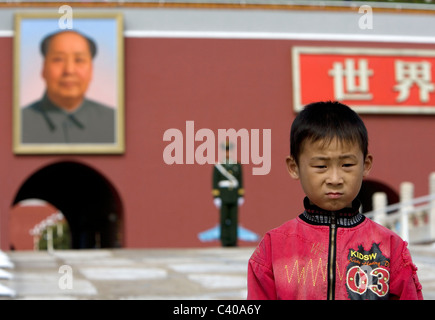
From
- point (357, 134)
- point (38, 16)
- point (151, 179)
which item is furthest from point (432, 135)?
point (357, 134)

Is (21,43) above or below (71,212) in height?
above

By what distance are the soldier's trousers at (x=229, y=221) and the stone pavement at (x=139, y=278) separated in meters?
2.46

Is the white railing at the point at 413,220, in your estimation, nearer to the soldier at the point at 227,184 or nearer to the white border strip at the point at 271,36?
the soldier at the point at 227,184

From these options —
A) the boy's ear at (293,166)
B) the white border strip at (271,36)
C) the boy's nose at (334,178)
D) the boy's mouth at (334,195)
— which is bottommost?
the boy's mouth at (334,195)

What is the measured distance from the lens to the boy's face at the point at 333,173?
6.62 ft

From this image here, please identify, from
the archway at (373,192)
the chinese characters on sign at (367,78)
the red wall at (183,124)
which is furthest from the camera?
the archway at (373,192)

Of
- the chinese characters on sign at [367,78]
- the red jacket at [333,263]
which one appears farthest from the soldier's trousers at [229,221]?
the red jacket at [333,263]

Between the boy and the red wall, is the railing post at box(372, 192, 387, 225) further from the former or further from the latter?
the boy

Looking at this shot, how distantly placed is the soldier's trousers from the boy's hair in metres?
9.86

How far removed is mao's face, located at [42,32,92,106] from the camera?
14586mm

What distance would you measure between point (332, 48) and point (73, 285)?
10768 millimetres

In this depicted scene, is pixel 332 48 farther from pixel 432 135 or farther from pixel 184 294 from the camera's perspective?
pixel 184 294

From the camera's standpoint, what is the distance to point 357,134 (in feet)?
6.72

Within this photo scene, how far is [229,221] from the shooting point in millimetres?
12117
